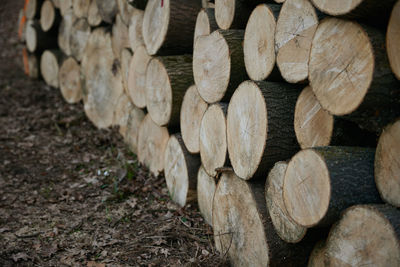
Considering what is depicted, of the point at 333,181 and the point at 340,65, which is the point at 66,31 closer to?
the point at 340,65

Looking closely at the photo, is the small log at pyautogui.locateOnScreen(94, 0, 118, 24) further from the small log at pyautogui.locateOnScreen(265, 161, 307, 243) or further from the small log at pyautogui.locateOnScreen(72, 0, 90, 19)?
the small log at pyautogui.locateOnScreen(265, 161, 307, 243)

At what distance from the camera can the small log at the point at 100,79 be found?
520 centimetres

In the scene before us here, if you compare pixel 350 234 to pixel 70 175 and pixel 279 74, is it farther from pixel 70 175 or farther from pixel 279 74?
pixel 70 175

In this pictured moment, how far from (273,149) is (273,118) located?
0.19m

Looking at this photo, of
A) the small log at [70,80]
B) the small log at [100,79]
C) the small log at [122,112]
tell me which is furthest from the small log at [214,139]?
the small log at [70,80]

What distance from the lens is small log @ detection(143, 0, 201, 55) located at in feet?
11.8

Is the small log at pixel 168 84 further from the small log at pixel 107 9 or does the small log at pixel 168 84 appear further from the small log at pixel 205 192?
the small log at pixel 107 9

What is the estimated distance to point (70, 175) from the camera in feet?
14.9

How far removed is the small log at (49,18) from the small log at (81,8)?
0.80 m

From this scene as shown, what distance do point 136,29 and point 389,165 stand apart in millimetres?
3215

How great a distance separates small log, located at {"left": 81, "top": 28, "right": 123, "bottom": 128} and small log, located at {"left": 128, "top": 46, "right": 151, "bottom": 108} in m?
0.63

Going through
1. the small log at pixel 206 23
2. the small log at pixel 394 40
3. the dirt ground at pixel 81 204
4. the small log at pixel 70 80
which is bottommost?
the dirt ground at pixel 81 204

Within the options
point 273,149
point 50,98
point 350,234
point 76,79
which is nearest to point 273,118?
point 273,149

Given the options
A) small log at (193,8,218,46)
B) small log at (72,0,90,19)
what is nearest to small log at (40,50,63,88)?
small log at (72,0,90,19)
